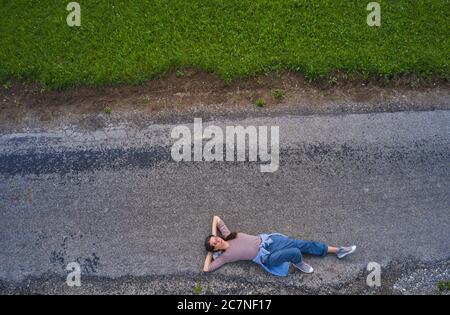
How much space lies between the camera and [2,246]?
7.10 m

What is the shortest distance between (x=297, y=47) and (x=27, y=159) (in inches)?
222

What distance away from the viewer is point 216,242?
259 inches

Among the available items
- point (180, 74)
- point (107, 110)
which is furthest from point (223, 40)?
point (107, 110)

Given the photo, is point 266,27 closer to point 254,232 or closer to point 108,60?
point 108,60

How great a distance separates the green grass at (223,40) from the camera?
806 cm

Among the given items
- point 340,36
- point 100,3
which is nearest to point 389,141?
point 340,36

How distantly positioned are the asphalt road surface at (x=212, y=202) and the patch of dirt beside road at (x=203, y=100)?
21 cm

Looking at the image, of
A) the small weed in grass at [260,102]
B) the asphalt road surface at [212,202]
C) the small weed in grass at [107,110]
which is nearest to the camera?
the asphalt road surface at [212,202]

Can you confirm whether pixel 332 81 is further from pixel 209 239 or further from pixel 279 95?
pixel 209 239

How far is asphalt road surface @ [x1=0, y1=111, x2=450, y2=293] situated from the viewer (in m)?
6.84

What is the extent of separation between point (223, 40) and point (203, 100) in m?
1.37

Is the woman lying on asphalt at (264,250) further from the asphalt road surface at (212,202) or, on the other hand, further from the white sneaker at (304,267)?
the asphalt road surface at (212,202)

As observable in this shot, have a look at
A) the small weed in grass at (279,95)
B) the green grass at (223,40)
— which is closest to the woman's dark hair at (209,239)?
the small weed in grass at (279,95)
